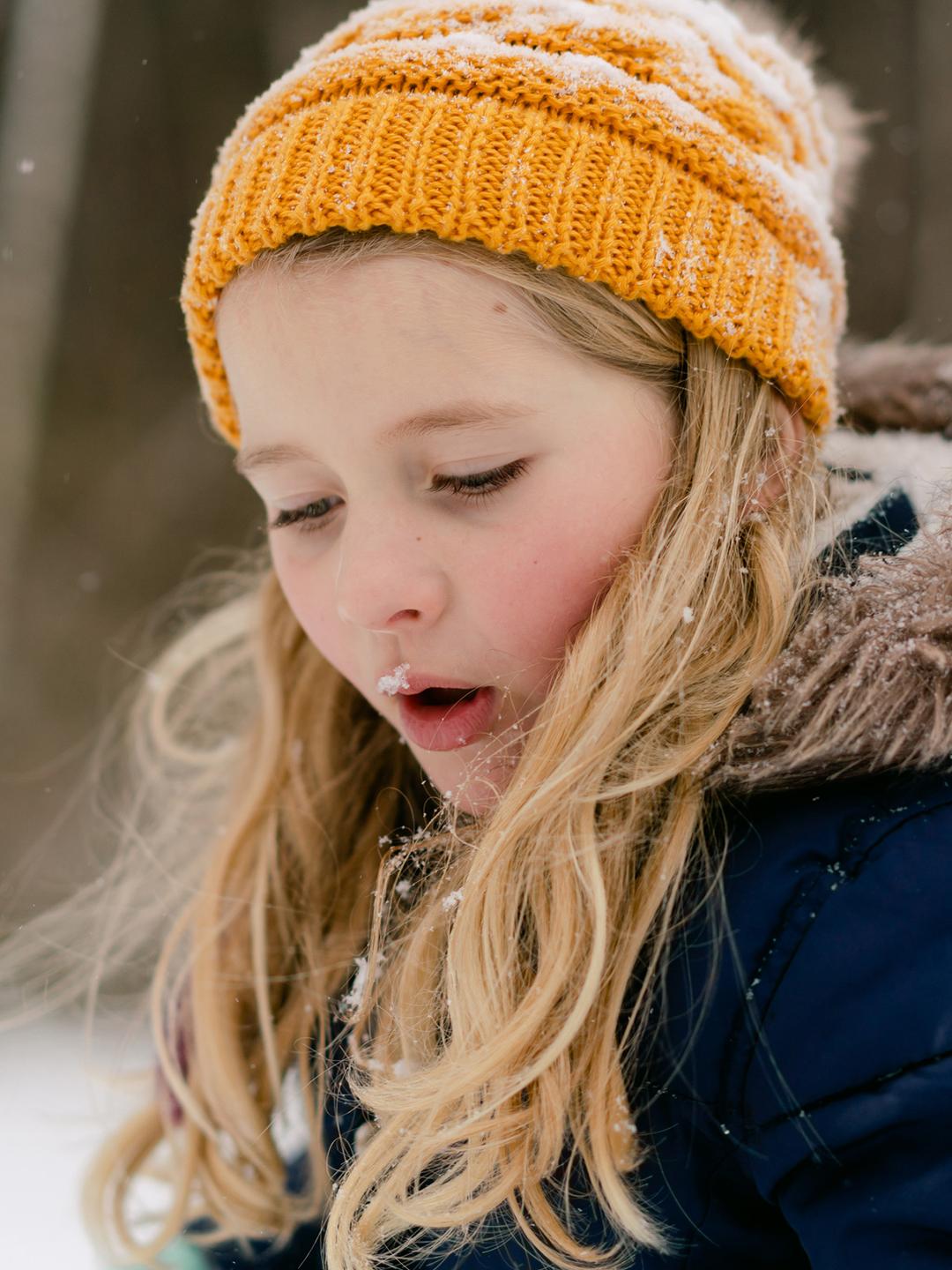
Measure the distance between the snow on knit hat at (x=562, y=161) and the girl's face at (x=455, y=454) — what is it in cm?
6

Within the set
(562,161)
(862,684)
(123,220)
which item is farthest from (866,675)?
(123,220)

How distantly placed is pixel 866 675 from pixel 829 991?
23 centimetres

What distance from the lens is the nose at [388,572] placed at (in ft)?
2.77

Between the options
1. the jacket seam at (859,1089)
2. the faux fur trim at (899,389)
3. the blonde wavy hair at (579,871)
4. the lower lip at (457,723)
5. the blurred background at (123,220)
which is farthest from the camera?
the blurred background at (123,220)

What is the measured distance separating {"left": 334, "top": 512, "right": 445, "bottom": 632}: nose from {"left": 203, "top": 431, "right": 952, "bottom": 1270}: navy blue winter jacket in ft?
0.91

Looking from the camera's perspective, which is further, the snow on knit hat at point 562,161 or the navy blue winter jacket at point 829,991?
the snow on knit hat at point 562,161

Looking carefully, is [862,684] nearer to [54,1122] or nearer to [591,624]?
[591,624]

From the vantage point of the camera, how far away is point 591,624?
0.85 meters

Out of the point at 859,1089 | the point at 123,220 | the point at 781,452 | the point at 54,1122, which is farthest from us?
the point at 123,220

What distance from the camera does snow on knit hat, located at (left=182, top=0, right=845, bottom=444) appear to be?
0.84 metres

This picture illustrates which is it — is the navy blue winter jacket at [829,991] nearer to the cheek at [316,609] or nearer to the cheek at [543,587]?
the cheek at [543,587]

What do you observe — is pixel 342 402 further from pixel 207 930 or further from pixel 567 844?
pixel 207 930

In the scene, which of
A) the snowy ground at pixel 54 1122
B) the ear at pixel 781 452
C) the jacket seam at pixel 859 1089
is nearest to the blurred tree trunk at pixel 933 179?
the ear at pixel 781 452

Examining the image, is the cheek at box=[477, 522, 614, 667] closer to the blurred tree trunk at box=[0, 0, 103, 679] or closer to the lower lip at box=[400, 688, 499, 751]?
the lower lip at box=[400, 688, 499, 751]
